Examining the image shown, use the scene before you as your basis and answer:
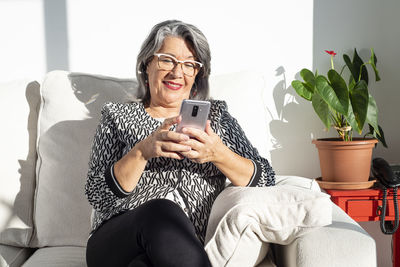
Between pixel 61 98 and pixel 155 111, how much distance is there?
1.30 feet

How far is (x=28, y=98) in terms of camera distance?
71.3 inches

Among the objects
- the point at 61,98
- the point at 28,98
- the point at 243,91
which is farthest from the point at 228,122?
the point at 28,98

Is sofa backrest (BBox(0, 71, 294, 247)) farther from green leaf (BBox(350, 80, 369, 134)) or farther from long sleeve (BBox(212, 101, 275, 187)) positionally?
green leaf (BBox(350, 80, 369, 134))

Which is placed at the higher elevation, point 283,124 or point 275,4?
point 275,4

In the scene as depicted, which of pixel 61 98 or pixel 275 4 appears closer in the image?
pixel 61 98

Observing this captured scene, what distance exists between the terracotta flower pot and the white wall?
30 cm

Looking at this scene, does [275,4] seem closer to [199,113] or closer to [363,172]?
[363,172]

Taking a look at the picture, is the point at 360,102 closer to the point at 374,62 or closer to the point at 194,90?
the point at 374,62

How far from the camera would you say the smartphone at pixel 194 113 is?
4.13ft

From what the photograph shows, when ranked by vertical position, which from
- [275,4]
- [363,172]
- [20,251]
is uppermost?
[275,4]

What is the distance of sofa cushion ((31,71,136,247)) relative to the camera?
165cm

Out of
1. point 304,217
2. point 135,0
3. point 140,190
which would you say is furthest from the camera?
point 135,0

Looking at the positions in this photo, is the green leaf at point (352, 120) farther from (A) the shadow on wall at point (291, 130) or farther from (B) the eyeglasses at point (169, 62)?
(B) the eyeglasses at point (169, 62)

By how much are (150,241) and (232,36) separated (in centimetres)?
130
